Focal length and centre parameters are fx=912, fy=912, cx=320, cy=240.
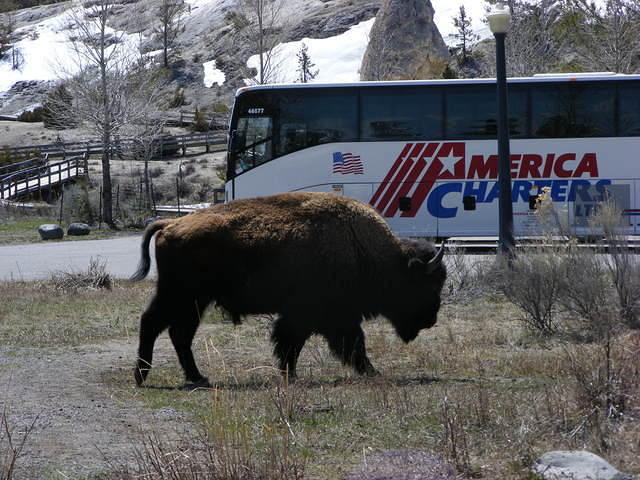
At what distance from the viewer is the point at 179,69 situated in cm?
8219

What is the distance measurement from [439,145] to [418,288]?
42.1 feet

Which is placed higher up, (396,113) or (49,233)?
(396,113)

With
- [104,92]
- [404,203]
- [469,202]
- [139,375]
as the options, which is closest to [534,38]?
[104,92]

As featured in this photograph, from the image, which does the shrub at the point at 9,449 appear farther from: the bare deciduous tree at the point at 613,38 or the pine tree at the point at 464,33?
the pine tree at the point at 464,33

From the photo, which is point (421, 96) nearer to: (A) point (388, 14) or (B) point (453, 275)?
(B) point (453, 275)

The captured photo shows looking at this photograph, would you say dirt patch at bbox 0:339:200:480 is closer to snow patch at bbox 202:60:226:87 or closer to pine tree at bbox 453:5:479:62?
pine tree at bbox 453:5:479:62

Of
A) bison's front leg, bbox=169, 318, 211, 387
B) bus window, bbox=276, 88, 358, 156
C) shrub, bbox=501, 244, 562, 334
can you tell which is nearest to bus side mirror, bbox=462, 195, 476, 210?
bus window, bbox=276, 88, 358, 156

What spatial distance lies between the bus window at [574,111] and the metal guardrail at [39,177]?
26520 millimetres

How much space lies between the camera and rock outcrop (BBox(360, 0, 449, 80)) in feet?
153

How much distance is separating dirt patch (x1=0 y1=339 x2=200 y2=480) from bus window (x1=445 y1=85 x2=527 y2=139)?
1290 cm

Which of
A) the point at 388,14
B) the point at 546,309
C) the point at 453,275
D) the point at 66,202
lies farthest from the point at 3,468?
the point at 388,14

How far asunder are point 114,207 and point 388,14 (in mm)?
24345

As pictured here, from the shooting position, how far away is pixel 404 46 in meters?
52.7

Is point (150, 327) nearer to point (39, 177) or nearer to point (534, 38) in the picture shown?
point (39, 177)
